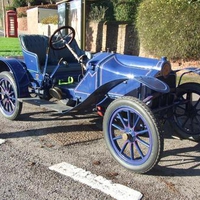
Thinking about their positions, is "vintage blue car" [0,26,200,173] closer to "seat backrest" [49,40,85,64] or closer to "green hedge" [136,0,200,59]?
"seat backrest" [49,40,85,64]

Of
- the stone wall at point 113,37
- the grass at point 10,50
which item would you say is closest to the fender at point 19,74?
the grass at point 10,50

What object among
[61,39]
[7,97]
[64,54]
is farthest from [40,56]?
[7,97]

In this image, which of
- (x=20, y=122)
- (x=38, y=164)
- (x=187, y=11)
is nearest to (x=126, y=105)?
(x=38, y=164)

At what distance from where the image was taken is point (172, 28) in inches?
400

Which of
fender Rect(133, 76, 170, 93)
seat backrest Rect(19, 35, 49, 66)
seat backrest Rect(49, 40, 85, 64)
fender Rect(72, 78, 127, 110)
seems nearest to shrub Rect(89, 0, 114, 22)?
seat backrest Rect(49, 40, 85, 64)

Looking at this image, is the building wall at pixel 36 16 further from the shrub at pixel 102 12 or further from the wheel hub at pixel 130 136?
the wheel hub at pixel 130 136

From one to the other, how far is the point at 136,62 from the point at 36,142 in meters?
1.74

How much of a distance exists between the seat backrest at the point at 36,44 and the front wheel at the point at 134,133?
7.95 ft

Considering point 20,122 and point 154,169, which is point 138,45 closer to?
point 20,122

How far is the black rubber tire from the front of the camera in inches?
189

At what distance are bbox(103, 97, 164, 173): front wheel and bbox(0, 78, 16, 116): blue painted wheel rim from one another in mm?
2259

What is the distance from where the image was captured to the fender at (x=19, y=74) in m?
5.51

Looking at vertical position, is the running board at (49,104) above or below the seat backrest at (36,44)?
below

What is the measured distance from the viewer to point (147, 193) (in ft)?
11.1
